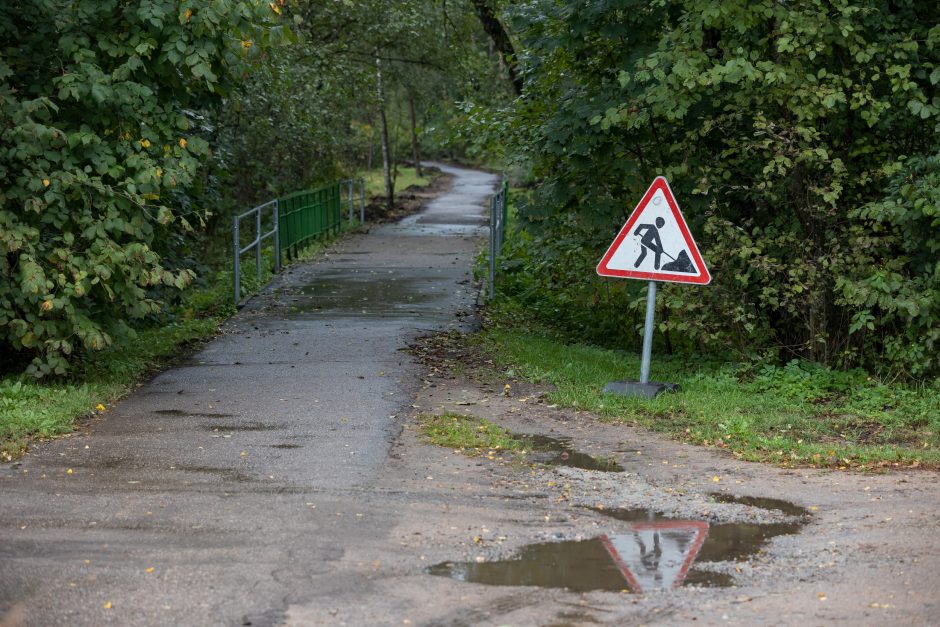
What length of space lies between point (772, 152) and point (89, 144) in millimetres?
5598

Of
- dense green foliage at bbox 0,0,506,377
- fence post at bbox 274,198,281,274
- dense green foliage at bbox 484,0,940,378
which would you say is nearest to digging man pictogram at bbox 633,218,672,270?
dense green foliage at bbox 484,0,940,378

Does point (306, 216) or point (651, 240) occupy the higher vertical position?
point (651, 240)

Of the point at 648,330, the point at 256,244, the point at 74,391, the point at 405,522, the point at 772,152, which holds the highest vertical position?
the point at 772,152

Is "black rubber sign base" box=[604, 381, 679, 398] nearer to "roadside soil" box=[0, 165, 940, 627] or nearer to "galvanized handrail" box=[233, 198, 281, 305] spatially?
"roadside soil" box=[0, 165, 940, 627]

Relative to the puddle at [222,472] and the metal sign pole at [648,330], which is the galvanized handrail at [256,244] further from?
the puddle at [222,472]

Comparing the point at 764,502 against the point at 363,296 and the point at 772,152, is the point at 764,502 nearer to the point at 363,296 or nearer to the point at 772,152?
the point at 772,152

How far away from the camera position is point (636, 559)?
17.5ft

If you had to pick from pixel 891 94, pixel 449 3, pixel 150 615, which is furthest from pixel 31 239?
pixel 449 3

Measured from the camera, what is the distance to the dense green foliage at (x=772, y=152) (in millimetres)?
8844

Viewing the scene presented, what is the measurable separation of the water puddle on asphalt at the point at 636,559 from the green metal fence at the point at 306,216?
12806 mm

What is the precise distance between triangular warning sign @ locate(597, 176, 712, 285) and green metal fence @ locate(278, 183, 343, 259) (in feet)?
32.1

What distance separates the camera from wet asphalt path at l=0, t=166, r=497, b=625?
15.6 ft

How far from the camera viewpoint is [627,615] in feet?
15.2

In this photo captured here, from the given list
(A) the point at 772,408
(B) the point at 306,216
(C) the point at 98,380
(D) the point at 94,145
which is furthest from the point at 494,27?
(A) the point at 772,408
